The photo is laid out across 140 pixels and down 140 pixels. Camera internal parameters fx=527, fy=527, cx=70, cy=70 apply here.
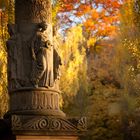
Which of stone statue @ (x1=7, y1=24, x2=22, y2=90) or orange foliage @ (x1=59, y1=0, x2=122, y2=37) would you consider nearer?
stone statue @ (x1=7, y1=24, x2=22, y2=90)

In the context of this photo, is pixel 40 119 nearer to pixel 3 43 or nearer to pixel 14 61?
pixel 14 61

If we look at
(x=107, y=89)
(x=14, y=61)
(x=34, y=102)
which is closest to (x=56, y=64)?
(x=14, y=61)

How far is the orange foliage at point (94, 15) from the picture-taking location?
3238cm

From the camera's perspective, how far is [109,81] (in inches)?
1228

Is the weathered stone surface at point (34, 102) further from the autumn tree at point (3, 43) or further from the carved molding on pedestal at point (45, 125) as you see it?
the autumn tree at point (3, 43)

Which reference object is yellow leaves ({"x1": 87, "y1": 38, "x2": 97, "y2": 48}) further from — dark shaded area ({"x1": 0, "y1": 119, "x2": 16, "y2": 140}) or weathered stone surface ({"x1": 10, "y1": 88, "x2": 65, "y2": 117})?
dark shaded area ({"x1": 0, "y1": 119, "x2": 16, "y2": 140})

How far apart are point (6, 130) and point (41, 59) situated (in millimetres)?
1407

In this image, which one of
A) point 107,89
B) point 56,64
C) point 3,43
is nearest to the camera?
point 56,64

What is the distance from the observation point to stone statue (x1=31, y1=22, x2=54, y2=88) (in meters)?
9.31

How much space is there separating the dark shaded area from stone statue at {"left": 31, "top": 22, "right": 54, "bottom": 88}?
0.87 meters

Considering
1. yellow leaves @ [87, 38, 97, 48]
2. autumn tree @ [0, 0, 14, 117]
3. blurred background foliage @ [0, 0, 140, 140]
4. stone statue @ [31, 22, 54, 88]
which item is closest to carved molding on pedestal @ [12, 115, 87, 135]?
stone statue @ [31, 22, 54, 88]

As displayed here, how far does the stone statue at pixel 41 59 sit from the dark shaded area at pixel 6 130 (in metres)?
0.87

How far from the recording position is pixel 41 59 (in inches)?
369

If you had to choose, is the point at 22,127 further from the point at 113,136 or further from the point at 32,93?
the point at 113,136
